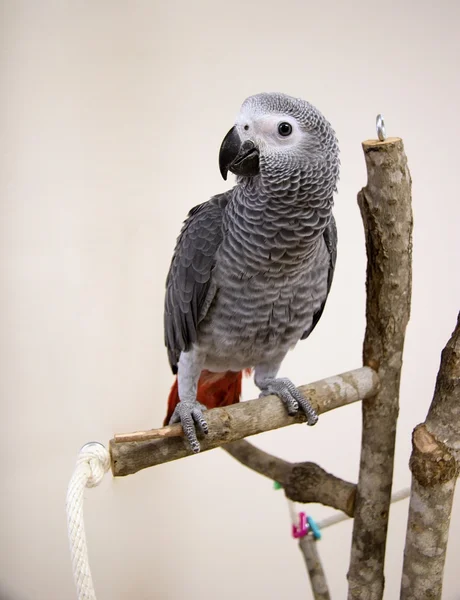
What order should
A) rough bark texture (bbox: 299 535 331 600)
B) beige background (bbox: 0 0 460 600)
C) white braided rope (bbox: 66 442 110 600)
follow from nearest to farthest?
white braided rope (bbox: 66 442 110 600)
rough bark texture (bbox: 299 535 331 600)
beige background (bbox: 0 0 460 600)

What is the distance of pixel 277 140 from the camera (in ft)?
2.90

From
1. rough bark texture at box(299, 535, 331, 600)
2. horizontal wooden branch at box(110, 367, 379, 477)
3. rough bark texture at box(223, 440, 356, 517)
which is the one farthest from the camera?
rough bark texture at box(299, 535, 331, 600)

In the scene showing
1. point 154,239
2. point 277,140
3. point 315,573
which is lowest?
point 315,573

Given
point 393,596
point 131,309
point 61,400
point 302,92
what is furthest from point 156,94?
point 393,596

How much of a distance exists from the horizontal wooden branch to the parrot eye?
0.44 m

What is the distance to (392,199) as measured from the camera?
1021mm

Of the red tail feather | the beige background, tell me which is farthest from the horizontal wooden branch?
the beige background

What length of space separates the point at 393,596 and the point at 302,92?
5.56ft

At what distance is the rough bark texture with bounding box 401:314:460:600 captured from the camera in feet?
3.08

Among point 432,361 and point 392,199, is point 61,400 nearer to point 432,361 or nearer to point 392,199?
point 392,199

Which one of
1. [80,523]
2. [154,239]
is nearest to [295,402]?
[80,523]

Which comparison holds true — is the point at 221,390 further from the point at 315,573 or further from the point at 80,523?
the point at 80,523

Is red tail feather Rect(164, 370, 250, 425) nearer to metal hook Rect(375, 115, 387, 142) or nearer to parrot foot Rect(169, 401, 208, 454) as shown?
parrot foot Rect(169, 401, 208, 454)

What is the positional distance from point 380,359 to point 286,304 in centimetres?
22
